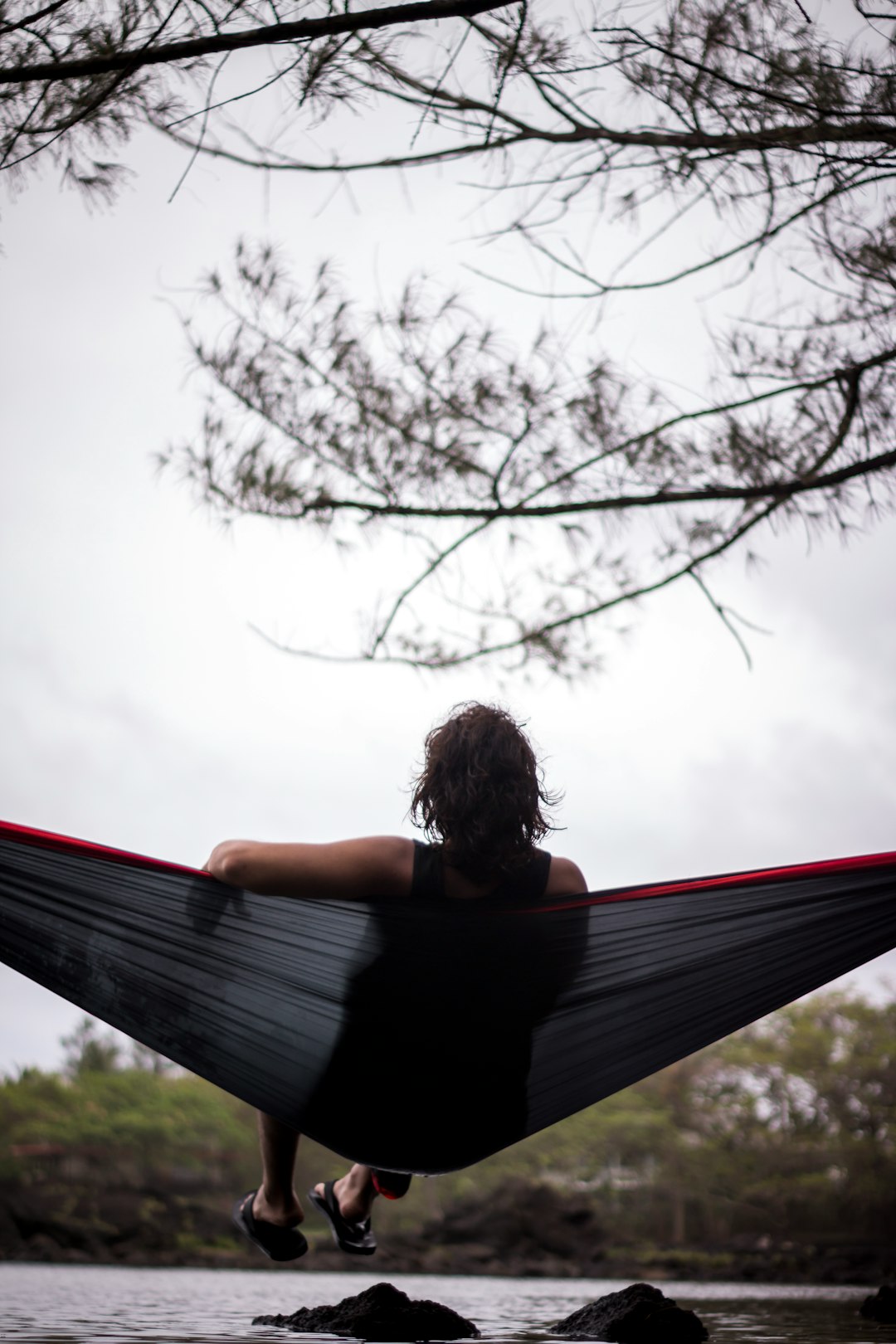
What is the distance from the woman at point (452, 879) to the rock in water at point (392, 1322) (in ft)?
2.63

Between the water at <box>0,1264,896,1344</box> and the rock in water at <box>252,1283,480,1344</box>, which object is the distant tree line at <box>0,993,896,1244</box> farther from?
the rock in water at <box>252,1283,480,1344</box>

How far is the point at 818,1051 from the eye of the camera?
528 inches

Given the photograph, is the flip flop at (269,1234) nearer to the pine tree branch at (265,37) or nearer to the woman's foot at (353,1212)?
the woman's foot at (353,1212)

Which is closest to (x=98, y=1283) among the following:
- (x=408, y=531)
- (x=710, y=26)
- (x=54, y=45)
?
(x=408, y=531)

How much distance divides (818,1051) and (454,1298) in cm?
1031

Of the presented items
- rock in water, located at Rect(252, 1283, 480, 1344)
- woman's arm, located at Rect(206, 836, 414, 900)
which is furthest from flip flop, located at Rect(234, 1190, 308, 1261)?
woman's arm, located at Rect(206, 836, 414, 900)

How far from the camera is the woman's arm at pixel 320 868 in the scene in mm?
1585

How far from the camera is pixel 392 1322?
2283mm

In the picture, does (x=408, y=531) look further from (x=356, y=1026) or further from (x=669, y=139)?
(x=356, y=1026)

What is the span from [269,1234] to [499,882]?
0.76 m

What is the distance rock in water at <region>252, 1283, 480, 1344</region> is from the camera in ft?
7.48

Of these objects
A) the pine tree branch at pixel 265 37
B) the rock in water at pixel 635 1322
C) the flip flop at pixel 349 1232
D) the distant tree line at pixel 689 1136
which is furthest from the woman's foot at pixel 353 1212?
the distant tree line at pixel 689 1136

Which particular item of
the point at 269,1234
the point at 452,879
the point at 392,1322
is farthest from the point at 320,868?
the point at 392,1322

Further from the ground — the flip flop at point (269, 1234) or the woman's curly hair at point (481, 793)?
the woman's curly hair at point (481, 793)
